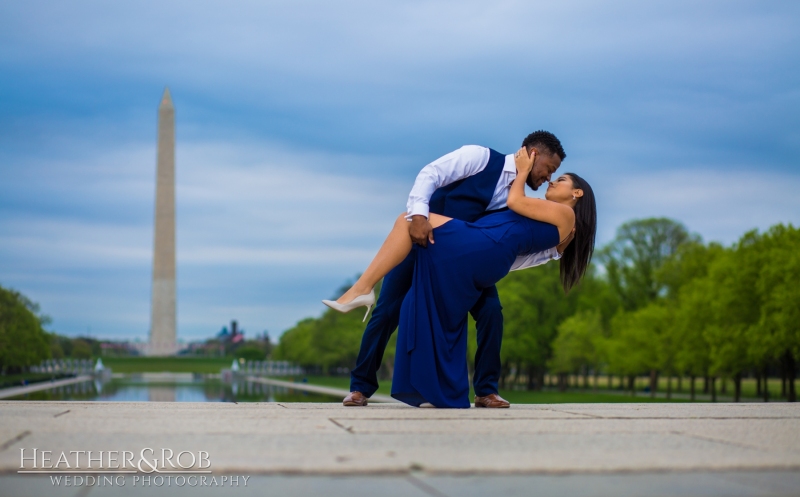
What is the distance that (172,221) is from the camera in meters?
64.9

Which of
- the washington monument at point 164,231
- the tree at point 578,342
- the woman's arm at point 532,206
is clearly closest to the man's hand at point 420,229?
the woman's arm at point 532,206

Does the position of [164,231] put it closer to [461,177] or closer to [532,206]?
[461,177]

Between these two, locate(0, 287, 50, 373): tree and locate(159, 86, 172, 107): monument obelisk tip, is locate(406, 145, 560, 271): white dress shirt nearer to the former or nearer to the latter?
locate(0, 287, 50, 373): tree

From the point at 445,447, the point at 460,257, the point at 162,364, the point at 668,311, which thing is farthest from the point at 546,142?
the point at 162,364

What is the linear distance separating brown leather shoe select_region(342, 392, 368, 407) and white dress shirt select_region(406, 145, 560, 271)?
1.16 m

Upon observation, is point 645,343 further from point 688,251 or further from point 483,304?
point 483,304

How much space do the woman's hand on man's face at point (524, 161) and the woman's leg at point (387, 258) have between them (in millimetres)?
838

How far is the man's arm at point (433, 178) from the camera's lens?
5.44m

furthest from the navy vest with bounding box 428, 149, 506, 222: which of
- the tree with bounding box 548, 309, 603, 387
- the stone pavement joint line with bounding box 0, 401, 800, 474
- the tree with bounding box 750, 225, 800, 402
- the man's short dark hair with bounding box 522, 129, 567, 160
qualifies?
the tree with bounding box 548, 309, 603, 387

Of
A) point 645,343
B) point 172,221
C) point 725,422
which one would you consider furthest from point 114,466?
point 172,221

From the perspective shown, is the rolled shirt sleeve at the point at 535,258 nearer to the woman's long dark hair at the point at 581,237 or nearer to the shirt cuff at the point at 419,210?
the woman's long dark hair at the point at 581,237

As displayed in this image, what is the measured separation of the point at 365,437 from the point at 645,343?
39.3 meters

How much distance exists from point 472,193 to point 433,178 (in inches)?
14.9

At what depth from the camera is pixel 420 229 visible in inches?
213
